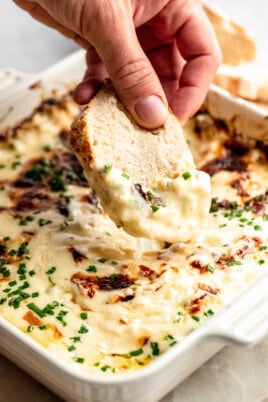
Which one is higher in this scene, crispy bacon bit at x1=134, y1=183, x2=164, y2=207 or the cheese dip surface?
crispy bacon bit at x1=134, y1=183, x2=164, y2=207

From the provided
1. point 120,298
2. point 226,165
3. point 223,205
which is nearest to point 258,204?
point 223,205

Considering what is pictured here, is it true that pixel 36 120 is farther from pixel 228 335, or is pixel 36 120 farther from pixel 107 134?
pixel 228 335

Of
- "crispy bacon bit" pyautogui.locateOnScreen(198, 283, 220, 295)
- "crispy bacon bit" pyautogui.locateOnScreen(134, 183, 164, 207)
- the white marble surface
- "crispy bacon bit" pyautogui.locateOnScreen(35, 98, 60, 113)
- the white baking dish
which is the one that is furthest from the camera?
"crispy bacon bit" pyautogui.locateOnScreen(35, 98, 60, 113)

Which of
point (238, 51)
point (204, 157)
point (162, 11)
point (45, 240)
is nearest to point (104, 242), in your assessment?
point (45, 240)

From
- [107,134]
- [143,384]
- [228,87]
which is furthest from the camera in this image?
[228,87]

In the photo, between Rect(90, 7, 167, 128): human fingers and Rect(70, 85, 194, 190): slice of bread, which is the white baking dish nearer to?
Rect(70, 85, 194, 190): slice of bread

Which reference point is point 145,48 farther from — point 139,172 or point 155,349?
point 155,349

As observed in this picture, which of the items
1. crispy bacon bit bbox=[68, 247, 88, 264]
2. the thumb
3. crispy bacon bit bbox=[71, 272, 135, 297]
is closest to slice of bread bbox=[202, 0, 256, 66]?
the thumb
